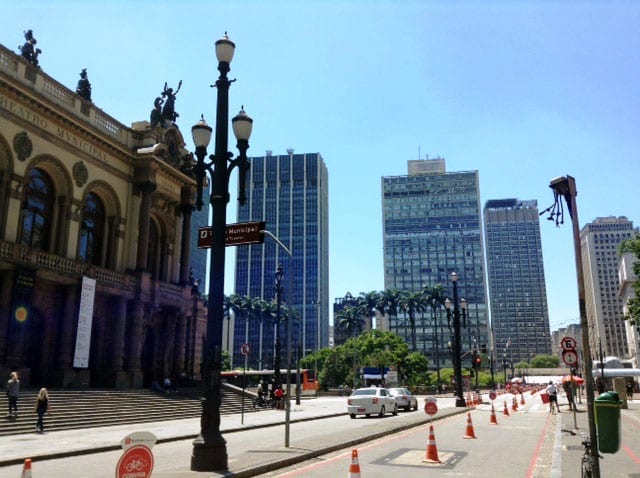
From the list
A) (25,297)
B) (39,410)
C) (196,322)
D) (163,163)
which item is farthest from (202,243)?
(196,322)

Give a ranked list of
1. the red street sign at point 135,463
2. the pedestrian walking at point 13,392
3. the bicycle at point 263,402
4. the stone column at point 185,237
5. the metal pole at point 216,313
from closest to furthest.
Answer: the red street sign at point 135,463
the metal pole at point 216,313
the pedestrian walking at point 13,392
the bicycle at point 263,402
the stone column at point 185,237

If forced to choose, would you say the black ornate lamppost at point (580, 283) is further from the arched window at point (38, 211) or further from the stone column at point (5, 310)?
the arched window at point (38, 211)

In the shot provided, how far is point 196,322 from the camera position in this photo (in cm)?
4369

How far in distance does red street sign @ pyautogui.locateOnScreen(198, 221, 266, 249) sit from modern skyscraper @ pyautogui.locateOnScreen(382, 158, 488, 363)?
16680cm

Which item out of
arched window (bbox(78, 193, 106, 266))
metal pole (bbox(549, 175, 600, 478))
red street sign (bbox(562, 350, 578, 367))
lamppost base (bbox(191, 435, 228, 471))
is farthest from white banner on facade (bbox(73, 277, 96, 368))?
metal pole (bbox(549, 175, 600, 478))

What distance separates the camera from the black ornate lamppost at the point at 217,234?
421 inches

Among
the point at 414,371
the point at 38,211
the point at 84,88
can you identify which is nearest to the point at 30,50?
the point at 84,88

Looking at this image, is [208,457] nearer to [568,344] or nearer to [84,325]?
[568,344]

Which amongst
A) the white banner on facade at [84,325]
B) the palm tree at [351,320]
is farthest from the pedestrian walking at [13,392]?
the palm tree at [351,320]

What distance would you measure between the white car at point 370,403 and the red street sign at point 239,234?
18893mm

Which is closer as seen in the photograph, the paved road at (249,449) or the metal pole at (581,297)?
the metal pole at (581,297)

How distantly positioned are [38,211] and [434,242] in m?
162

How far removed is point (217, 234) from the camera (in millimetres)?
11875

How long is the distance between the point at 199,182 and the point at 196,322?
3258 centimetres
